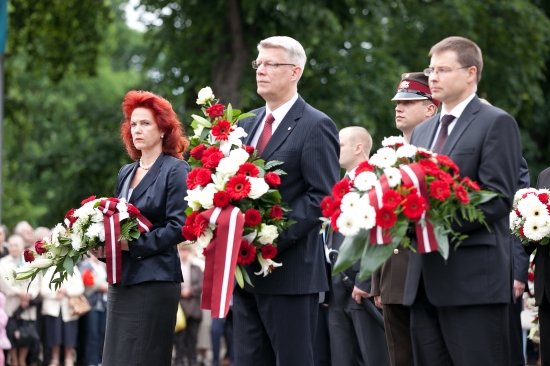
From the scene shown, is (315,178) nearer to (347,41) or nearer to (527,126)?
(347,41)

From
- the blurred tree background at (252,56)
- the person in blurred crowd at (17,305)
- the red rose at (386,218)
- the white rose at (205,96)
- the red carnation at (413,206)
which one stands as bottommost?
the person in blurred crowd at (17,305)

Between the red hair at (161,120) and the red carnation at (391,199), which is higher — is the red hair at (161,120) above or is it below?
above

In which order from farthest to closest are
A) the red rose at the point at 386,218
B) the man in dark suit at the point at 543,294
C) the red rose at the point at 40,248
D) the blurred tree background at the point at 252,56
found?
the blurred tree background at the point at 252,56 < the man in dark suit at the point at 543,294 < the red rose at the point at 40,248 < the red rose at the point at 386,218

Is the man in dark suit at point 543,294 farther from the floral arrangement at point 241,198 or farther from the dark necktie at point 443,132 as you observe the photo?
the floral arrangement at point 241,198

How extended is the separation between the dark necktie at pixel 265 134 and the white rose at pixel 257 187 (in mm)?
519

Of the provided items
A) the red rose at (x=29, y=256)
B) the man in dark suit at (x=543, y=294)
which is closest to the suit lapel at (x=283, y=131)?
the red rose at (x=29, y=256)

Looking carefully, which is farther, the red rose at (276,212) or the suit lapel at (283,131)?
the suit lapel at (283,131)

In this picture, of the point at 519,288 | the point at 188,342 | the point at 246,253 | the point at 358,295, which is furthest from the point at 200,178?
the point at 188,342

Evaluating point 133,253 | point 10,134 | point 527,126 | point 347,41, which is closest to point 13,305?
point 133,253

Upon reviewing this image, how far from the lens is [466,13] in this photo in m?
19.9

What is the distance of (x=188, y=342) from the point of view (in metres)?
15.0

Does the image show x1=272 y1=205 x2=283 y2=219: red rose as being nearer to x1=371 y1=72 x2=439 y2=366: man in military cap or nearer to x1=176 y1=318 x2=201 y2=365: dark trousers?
x1=371 y1=72 x2=439 y2=366: man in military cap

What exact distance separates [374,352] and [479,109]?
2.92 metres

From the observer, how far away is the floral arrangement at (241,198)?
519cm
